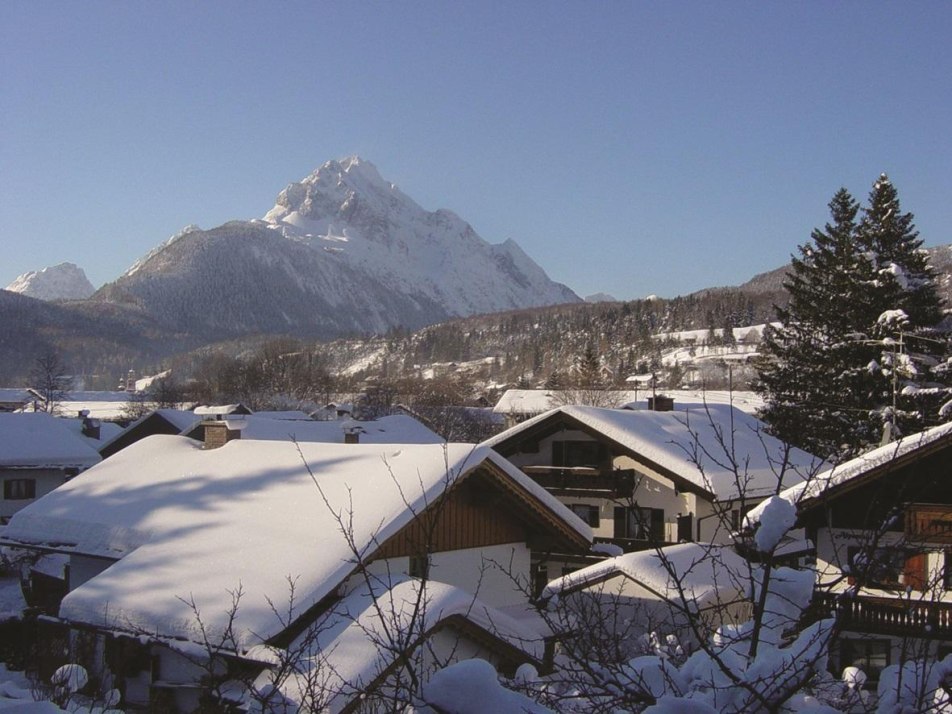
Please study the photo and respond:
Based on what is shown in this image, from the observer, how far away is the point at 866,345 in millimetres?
34156

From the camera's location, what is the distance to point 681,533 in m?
23.7

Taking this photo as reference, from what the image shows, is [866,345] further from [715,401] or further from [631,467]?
[715,401]

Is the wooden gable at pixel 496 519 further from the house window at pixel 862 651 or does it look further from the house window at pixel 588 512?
the house window at pixel 588 512

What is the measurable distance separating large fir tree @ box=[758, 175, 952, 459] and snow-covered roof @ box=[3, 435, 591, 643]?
20197 mm

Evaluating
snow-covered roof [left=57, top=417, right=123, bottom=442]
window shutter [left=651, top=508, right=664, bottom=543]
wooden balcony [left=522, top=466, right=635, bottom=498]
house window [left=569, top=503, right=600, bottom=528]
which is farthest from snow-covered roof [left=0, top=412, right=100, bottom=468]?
window shutter [left=651, top=508, right=664, bottom=543]

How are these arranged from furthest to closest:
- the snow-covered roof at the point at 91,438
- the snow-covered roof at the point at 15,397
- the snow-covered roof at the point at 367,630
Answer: the snow-covered roof at the point at 15,397, the snow-covered roof at the point at 91,438, the snow-covered roof at the point at 367,630

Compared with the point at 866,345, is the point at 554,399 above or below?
below

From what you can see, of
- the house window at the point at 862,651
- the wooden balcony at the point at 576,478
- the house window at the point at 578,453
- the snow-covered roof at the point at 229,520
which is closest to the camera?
the snow-covered roof at the point at 229,520

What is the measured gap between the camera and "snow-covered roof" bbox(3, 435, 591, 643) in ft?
38.3

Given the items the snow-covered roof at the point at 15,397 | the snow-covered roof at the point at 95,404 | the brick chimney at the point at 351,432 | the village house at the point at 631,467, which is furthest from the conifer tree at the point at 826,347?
the snow-covered roof at the point at 15,397

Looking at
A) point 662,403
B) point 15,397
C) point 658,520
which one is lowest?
point 15,397

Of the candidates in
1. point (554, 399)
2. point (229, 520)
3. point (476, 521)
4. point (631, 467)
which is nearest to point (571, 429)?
point (631, 467)

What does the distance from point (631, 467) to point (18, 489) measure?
94.9ft

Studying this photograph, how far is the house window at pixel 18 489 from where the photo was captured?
39.5 metres
